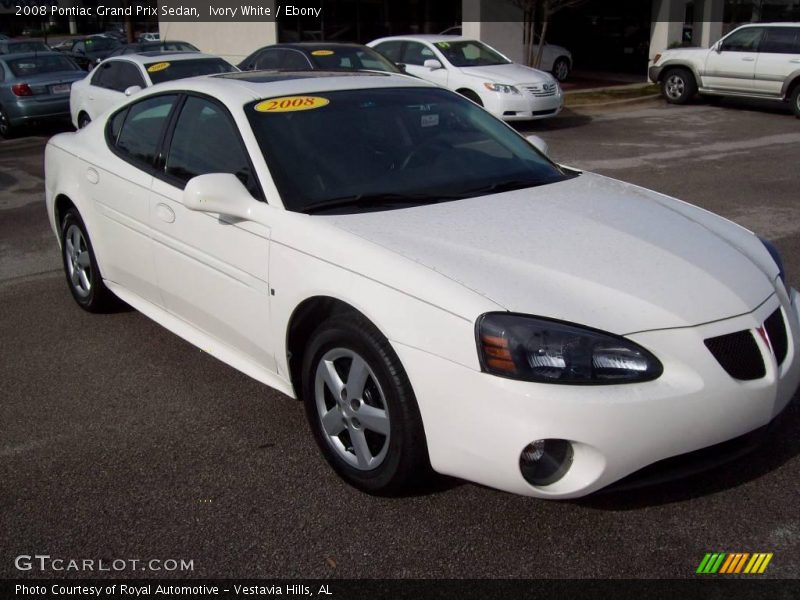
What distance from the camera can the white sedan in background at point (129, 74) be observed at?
490 inches

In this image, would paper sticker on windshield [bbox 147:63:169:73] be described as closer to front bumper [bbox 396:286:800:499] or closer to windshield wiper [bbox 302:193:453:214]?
windshield wiper [bbox 302:193:453:214]

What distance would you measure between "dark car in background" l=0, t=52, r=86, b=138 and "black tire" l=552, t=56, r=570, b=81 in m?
12.8

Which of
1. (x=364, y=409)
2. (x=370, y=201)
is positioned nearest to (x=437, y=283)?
(x=364, y=409)

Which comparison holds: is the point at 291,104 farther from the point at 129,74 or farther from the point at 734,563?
the point at 129,74

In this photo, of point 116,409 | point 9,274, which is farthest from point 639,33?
point 116,409

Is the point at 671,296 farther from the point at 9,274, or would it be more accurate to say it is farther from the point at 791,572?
the point at 9,274

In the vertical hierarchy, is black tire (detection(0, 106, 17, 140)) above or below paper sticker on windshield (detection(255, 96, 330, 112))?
below

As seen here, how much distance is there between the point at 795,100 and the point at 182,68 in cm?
1127

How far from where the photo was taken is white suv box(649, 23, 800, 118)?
53.6ft

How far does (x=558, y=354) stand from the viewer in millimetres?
2971

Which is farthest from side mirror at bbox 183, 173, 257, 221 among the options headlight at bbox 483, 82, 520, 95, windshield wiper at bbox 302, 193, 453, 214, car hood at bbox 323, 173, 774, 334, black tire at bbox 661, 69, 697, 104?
black tire at bbox 661, 69, 697, 104

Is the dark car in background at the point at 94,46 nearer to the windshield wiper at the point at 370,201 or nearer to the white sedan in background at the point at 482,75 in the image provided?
the white sedan in background at the point at 482,75

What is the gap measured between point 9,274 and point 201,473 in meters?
4.05

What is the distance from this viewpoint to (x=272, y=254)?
12.4ft
